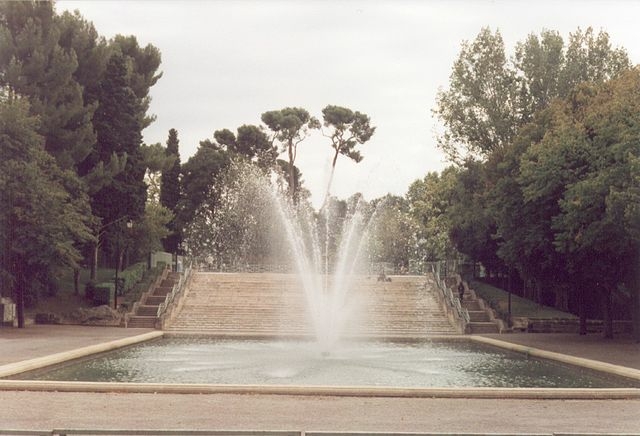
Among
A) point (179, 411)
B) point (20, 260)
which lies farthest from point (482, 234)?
point (179, 411)

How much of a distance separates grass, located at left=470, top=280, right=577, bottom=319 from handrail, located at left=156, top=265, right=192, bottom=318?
14.9m

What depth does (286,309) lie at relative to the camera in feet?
122

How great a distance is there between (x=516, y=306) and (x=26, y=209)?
77.0 feet

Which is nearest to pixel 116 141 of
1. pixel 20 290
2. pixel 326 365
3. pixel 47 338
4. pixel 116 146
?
pixel 116 146

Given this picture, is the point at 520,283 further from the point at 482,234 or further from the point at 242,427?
the point at 242,427

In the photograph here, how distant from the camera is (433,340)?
3102 cm

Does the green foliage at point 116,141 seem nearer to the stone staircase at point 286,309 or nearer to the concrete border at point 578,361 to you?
the stone staircase at point 286,309

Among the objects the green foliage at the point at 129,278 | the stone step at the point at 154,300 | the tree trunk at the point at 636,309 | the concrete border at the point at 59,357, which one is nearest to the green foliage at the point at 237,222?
the green foliage at the point at 129,278

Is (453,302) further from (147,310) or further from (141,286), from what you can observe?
(141,286)

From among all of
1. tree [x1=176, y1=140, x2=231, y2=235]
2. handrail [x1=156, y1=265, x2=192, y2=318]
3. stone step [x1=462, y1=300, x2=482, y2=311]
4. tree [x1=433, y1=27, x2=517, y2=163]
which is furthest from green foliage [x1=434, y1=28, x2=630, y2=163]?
tree [x1=176, y1=140, x2=231, y2=235]

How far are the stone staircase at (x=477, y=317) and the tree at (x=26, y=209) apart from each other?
17.0 metres

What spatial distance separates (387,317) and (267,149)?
38760 mm

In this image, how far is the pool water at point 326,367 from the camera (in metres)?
17.3

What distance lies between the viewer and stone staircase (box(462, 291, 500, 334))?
34438 millimetres
